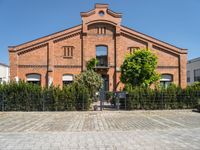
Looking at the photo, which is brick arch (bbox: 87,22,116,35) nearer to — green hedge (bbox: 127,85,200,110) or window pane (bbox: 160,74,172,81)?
window pane (bbox: 160,74,172,81)

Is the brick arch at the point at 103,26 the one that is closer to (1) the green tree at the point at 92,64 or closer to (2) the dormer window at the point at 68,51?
(2) the dormer window at the point at 68,51

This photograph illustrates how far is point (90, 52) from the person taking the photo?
100ft

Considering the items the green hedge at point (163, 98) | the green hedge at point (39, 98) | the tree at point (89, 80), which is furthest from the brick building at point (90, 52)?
the green hedge at point (163, 98)

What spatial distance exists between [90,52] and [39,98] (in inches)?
565

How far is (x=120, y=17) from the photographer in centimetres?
3091

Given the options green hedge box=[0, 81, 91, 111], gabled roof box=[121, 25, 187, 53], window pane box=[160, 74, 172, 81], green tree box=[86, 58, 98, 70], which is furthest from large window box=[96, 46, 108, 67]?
green hedge box=[0, 81, 91, 111]

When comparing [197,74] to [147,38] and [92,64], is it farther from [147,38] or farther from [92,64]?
[92,64]

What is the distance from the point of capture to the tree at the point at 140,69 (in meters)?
22.9

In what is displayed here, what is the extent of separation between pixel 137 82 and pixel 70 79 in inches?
394

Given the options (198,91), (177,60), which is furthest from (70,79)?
(198,91)

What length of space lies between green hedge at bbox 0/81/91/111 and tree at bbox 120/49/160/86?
7066 mm

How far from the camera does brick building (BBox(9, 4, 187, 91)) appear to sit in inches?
1164

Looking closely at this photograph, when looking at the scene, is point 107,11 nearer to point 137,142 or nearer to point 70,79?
point 70,79

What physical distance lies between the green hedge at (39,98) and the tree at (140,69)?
7066 millimetres
